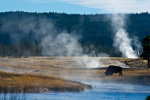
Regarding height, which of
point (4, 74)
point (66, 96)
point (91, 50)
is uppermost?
point (91, 50)

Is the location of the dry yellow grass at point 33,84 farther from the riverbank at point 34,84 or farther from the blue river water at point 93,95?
the blue river water at point 93,95

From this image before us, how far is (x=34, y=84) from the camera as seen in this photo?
123ft

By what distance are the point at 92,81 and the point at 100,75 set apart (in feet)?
17.8

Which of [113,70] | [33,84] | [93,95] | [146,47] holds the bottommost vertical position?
[93,95]

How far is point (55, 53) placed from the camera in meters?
174

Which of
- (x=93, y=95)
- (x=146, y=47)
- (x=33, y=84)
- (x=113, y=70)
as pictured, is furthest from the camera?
(x=146, y=47)

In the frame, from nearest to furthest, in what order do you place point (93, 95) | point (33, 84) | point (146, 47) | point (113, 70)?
point (93, 95) < point (33, 84) < point (113, 70) < point (146, 47)

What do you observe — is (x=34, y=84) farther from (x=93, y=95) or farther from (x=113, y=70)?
(x=113, y=70)

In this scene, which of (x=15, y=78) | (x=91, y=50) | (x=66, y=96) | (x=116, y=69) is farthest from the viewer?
(x=91, y=50)

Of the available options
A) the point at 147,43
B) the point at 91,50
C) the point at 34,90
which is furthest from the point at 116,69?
the point at 91,50

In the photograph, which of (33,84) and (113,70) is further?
(113,70)

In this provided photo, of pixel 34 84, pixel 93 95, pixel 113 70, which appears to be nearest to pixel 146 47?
pixel 113 70

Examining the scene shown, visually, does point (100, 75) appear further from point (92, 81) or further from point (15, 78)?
point (15, 78)

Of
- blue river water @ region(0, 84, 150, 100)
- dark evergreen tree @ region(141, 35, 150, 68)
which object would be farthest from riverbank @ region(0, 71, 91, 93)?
dark evergreen tree @ region(141, 35, 150, 68)
